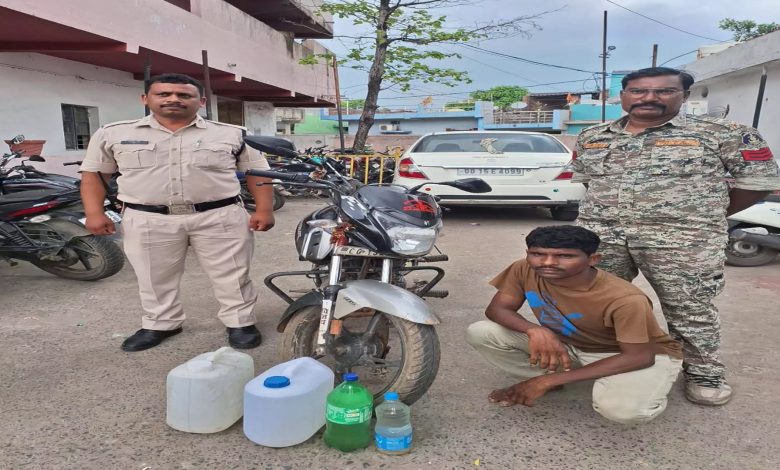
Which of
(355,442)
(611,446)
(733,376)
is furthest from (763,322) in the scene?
(355,442)

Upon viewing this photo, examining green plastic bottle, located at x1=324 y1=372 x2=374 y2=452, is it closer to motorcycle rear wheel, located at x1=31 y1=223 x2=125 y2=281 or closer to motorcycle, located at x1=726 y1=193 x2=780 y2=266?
motorcycle rear wheel, located at x1=31 y1=223 x2=125 y2=281

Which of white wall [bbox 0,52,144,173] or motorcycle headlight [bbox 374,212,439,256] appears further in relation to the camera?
white wall [bbox 0,52,144,173]

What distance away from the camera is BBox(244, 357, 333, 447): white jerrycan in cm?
205

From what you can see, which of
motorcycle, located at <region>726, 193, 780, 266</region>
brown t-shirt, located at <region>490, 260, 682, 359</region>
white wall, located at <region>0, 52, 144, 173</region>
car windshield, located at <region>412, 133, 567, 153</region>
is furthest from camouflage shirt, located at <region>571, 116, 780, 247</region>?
white wall, located at <region>0, 52, 144, 173</region>

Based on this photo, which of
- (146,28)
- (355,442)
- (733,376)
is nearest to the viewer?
(355,442)

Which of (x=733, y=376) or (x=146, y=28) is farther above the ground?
(x=146, y=28)

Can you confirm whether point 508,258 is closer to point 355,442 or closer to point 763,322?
point 763,322

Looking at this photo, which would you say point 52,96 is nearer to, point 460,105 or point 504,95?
point 460,105

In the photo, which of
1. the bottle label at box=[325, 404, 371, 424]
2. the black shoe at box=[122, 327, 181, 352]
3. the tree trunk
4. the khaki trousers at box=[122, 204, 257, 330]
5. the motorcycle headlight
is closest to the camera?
the bottle label at box=[325, 404, 371, 424]

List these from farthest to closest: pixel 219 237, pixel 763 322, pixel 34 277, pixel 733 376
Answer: pixel 34 277, pixel 763 322, pixel 219 237, pixel 733 376

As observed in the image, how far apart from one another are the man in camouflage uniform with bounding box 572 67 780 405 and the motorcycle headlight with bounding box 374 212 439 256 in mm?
861

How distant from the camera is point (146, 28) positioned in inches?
324

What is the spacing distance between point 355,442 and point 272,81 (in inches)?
491

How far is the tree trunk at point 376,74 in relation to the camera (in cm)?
1246
